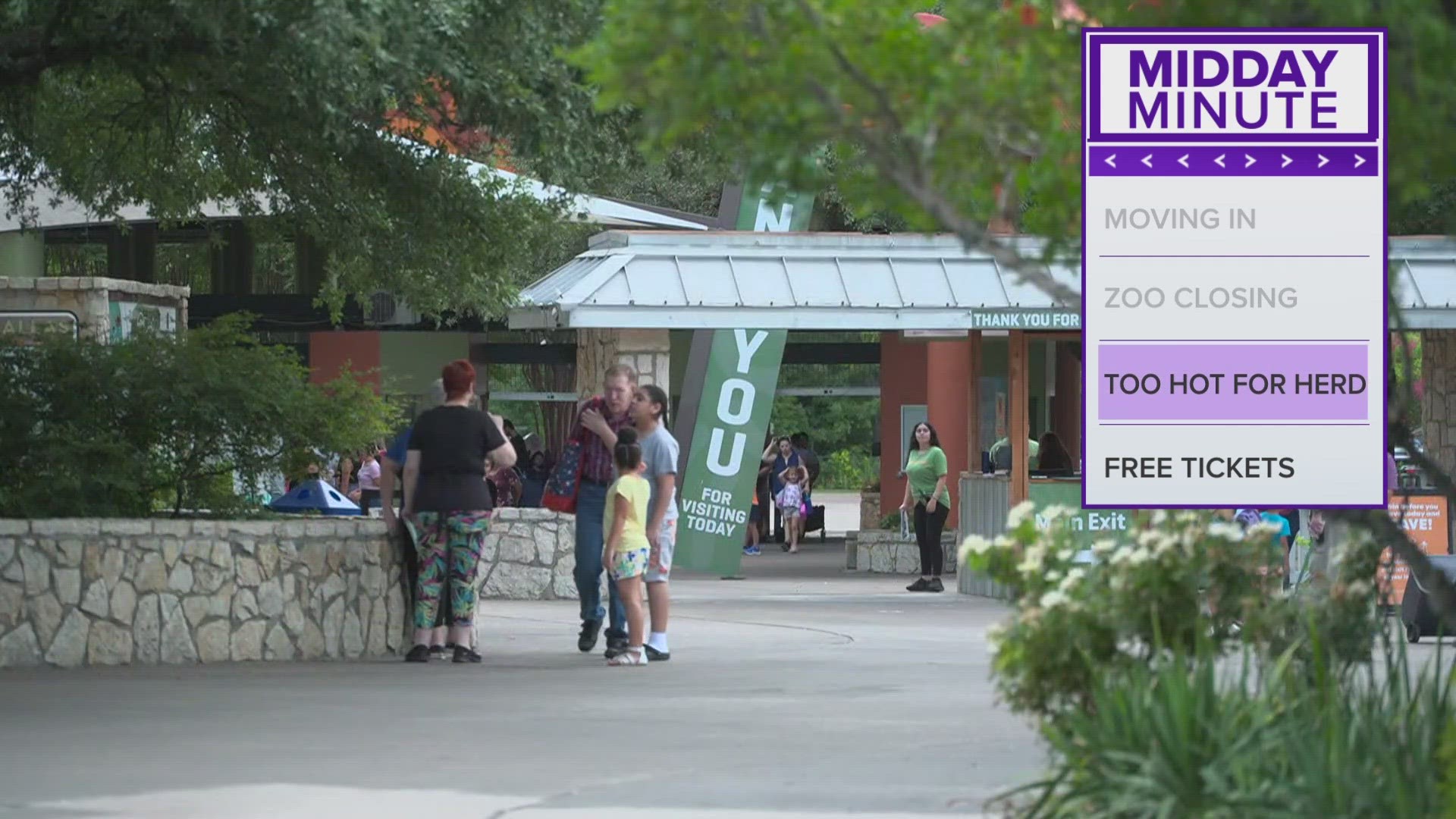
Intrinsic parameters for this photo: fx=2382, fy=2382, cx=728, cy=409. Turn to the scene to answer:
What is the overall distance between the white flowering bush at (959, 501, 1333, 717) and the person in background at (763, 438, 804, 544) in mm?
25547

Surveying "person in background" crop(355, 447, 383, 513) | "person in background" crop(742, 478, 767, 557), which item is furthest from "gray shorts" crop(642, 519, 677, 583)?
"person in background" crop(742, 478, 767, 557)

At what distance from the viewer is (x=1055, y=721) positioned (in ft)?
22.7

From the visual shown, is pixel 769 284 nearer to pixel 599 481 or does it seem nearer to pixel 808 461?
pixel 599 481

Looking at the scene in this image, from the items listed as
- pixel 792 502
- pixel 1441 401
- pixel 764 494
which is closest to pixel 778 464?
pixel 764 494

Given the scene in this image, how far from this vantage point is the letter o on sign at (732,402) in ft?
77.3

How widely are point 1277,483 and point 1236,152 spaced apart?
3.26ft

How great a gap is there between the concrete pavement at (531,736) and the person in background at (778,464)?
17579 millimetres

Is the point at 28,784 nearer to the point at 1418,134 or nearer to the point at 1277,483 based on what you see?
the point at 1277,483

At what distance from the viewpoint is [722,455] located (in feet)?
77.1

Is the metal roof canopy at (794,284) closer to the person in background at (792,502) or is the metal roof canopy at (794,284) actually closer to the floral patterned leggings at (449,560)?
the floral patterned leggings at (449,560)

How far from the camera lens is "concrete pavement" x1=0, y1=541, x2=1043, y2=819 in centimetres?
828

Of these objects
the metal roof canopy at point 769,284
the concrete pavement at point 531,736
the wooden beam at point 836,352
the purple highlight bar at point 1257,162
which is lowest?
the concrete pavement at point 531,736

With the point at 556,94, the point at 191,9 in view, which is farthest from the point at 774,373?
the point at 191,9

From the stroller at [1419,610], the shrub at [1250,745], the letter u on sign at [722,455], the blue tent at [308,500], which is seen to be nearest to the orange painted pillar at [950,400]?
the letter u on sign at [722,455]
